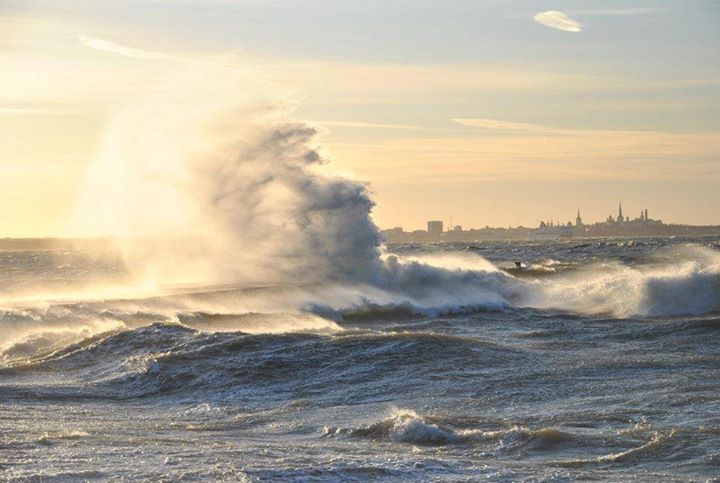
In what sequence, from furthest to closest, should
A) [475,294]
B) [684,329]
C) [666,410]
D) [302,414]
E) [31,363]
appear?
[475,294], [684,329], [31,363], [302,414], [666,410]

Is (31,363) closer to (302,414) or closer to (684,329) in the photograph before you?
(302,414)

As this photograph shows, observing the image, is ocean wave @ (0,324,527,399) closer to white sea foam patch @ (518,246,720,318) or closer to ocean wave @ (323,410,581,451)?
ocean wave @ (323,410,581,451)

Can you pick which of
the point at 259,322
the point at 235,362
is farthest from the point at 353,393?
the point at 259,322

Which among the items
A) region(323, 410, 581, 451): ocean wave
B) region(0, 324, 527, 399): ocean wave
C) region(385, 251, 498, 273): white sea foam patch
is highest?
region(385, 251, 498, 273): white sea foam patch

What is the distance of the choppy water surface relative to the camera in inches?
476

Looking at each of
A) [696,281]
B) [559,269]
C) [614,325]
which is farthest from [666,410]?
[559,269]

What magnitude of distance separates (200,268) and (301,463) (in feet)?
117

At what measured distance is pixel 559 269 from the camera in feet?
185

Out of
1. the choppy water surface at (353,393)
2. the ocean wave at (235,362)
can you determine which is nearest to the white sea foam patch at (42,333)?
the choppy water surface at (353,393)

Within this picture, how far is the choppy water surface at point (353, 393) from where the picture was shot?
12.1m

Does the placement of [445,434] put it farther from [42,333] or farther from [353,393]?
[42,333]

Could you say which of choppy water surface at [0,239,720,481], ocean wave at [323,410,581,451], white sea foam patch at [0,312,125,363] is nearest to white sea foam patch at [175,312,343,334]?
choppy water surface at [0,239,720,481]

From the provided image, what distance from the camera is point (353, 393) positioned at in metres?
17.6

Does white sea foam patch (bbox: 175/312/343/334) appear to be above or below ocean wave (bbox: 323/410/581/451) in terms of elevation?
above
